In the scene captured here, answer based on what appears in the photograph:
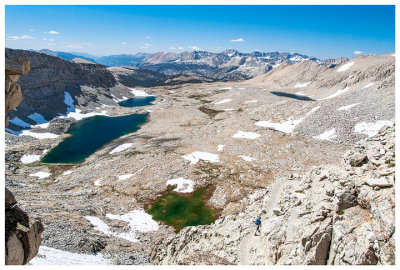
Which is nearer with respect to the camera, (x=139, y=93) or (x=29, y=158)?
(x=29, y=158)

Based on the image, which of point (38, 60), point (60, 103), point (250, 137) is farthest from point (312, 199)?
point (38, 60)

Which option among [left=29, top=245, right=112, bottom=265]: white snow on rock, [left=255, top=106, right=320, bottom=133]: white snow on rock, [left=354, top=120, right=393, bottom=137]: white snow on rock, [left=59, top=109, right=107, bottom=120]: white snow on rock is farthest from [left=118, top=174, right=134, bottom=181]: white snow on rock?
[left=59, top=109, right=107, bottom=120]: white snow on rock

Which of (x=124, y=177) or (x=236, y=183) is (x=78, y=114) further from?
(x=236, y=183)

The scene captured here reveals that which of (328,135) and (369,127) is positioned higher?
(369,127)

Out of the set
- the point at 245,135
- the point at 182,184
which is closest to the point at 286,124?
the point at 245,135

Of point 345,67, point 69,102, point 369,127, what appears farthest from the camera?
point 345,67

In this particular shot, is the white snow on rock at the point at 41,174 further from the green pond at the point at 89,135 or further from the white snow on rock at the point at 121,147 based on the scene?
the white snow on rock at the point at 121,147

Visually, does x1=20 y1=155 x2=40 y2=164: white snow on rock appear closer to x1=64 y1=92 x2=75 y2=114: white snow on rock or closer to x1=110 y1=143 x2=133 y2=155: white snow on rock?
x1=110 y1=143 x2=133 y2=155: white snow on rock

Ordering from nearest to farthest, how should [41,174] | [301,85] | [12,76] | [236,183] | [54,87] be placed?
[12,76], [236,183], [41,174], [54,87], [301,85]
